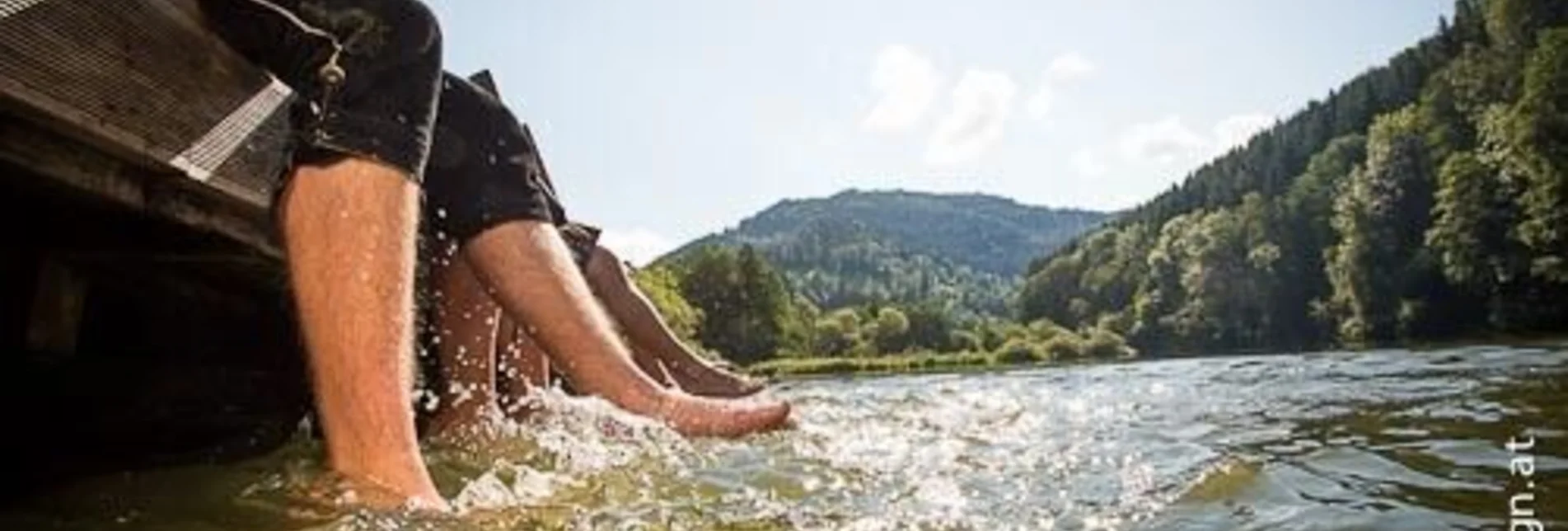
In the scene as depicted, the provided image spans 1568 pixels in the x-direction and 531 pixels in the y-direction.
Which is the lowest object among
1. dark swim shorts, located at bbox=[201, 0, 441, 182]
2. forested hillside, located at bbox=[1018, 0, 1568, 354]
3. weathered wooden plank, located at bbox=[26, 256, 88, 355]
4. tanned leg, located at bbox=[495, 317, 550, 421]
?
tanned leg, located at bbox=[495, 317, 550, 421]

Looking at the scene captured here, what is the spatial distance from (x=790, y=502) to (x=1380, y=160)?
212 feet

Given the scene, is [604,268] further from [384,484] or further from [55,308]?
[384,484]

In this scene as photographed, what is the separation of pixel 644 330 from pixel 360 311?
3.40 meters

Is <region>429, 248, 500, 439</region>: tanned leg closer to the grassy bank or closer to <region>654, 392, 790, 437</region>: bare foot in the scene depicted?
<region>654, 392, 790, 437</region>: bare foot

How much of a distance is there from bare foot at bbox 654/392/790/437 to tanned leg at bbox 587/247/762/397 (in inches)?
58.2

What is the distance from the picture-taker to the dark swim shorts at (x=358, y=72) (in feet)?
7.07

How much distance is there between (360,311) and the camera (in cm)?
201

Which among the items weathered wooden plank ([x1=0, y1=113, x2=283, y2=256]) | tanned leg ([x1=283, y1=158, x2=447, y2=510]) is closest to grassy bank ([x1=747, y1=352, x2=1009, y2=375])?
weathered wooden plank ([x1=0, y1=113, x2=283, y2=256])

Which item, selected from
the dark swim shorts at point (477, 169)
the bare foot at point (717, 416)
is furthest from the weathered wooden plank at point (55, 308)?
the bare foot at point (717, 416)

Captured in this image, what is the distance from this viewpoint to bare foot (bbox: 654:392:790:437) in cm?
346

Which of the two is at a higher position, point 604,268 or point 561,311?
point 604,268

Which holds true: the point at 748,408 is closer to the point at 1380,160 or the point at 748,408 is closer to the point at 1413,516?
the point at 1413,516

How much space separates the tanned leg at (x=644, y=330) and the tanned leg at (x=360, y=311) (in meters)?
3.14

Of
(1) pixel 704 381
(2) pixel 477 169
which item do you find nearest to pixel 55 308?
(2) pixel 477 169
